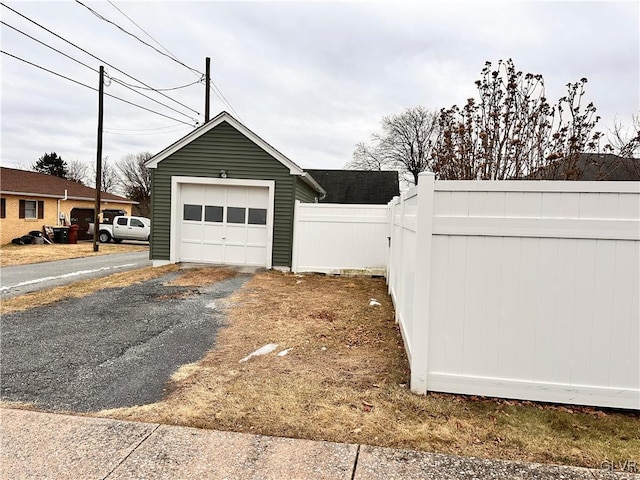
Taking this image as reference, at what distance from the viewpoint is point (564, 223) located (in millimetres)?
3033

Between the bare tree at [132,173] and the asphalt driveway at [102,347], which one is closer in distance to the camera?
the asphalt driveway at [102,347]

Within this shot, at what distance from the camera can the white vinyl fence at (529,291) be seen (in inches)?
118

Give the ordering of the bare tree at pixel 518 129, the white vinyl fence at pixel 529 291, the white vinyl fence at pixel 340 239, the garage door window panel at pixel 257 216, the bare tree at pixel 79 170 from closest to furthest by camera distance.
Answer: the white vinyl fence at pixel 529 291, the bare tree at pixel 518 129, the white vinyl fence at pixel 340 239, the garage door window panel at pixel 257 216, the bare tree at pixel 79 170

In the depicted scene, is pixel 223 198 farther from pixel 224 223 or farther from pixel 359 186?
pixel 359 186

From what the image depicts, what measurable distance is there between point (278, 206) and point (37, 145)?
42090 mm

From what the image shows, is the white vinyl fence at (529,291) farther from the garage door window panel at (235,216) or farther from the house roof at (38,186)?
the house roof at (38,186)

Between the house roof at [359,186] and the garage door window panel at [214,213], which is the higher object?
the house roof at [359,186]

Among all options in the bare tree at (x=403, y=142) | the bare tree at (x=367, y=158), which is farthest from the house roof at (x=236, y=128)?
the bare tree at (x=367, y=158)

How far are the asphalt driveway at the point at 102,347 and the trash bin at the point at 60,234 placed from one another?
51.8ft

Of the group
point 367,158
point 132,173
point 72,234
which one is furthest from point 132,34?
point 132,173

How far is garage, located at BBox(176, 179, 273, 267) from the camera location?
11141 mm

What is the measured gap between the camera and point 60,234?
20438 millimetres

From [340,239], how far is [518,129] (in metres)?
4.77

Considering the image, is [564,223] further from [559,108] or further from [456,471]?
[559,108]
